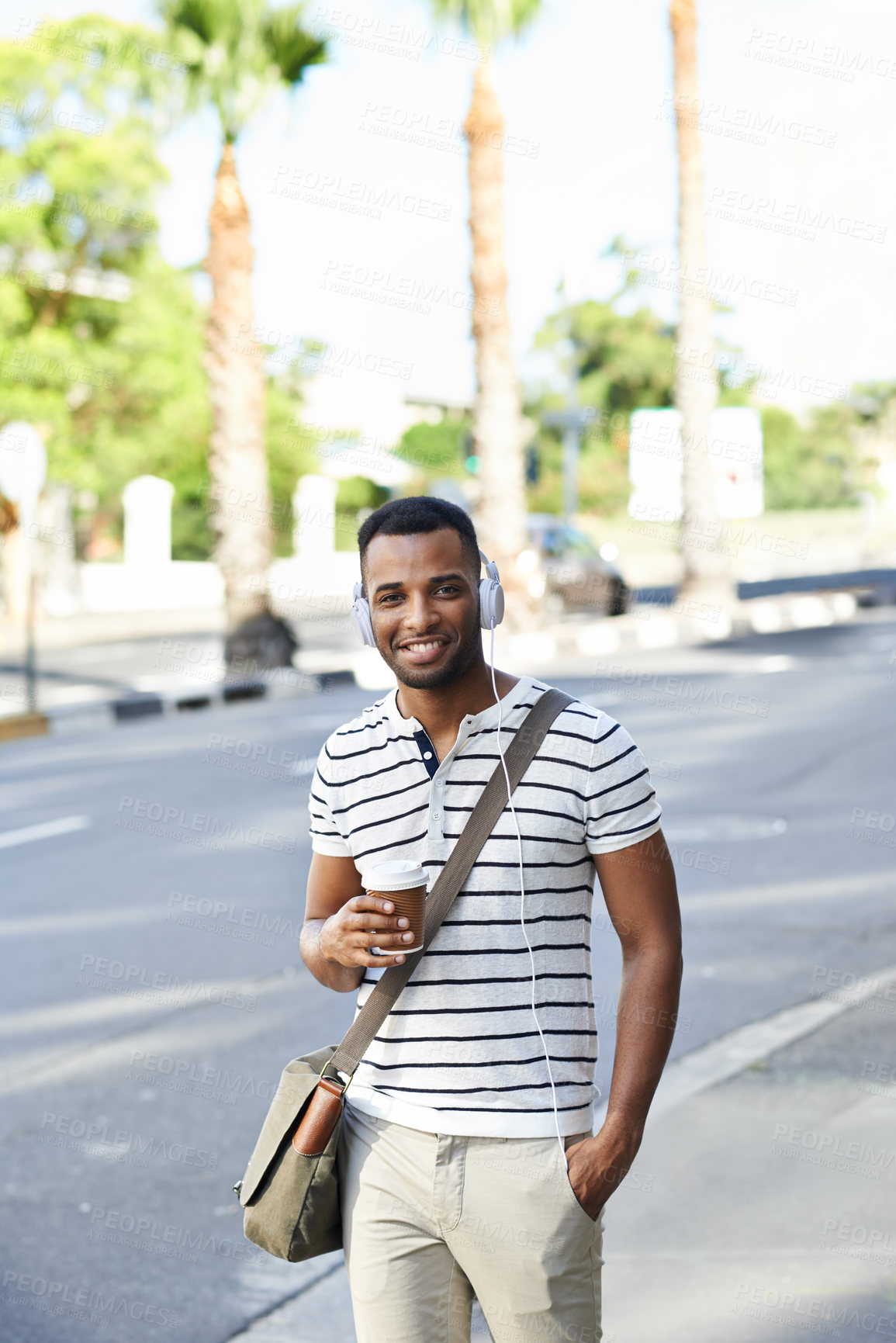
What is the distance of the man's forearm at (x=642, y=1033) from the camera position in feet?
7.88

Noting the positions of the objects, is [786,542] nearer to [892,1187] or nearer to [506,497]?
[506,497]

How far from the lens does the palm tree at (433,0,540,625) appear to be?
74.0ft

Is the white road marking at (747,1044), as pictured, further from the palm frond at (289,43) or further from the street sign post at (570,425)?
the street sign post at (570,425)

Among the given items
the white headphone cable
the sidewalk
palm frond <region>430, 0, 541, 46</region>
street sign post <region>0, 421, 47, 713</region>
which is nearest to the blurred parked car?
palm frond <region>430, 0, 541, 46</region>

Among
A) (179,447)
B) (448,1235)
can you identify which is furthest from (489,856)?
(179,447)

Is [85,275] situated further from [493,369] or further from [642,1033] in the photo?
[642,1033]

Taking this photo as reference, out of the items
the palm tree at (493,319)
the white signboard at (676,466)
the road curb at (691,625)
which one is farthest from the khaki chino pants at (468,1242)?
the white signboard at (676,466)

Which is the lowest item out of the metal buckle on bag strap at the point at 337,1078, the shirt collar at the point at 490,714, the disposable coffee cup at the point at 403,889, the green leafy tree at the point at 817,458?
the metal buckle on bag strap at the point at 337,1078

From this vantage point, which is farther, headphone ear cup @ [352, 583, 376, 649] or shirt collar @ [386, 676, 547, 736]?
headphone ear cup @ [352, 583, 376, 649]

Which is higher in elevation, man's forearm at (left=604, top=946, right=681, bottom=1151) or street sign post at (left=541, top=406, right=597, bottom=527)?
street sign post at (left=541, top=406, right=597, bottom=527)

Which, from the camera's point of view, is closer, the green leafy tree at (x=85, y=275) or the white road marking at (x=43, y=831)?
the white road marking at (x=43, y=831)

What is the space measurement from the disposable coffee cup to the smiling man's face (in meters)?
0.33

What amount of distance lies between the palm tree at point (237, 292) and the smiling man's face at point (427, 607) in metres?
18.3

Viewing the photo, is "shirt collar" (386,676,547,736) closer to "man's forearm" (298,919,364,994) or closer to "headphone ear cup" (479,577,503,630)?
Result: "headphone ear cup" (479,577,503,630)
